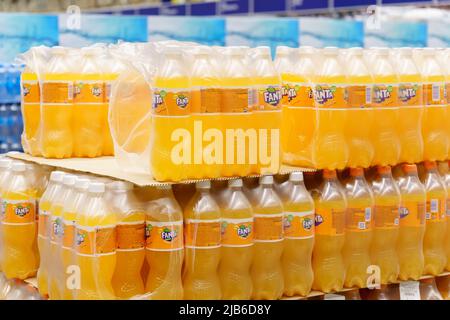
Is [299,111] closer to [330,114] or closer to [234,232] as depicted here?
[330,114]

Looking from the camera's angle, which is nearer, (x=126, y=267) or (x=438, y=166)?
(x=126, y=267)

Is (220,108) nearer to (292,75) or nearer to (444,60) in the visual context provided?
(292,75)

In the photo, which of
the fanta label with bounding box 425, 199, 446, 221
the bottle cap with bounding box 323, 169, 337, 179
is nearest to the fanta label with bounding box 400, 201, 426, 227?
the fanta label with bounding box 425, 199, 446, 221

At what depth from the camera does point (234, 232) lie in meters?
3.54

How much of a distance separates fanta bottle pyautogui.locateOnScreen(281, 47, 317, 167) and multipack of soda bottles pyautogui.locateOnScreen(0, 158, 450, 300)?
155 mm

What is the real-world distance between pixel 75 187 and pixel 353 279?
4.92ft

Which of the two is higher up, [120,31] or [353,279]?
[120,31]

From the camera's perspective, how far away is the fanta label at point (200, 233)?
3.46m

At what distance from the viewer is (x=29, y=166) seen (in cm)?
416

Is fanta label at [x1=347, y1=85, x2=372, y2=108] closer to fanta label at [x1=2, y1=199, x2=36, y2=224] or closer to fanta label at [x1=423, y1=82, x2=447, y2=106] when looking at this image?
fanta label at [x1=423, y1=82, x2=447, y2=106]

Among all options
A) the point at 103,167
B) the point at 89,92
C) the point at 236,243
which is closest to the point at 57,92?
the point at 89,92

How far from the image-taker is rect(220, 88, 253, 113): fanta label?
353 cm

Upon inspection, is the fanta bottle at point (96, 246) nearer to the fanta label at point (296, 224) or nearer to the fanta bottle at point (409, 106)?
the fanta label at point (296, 224)
